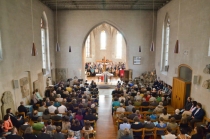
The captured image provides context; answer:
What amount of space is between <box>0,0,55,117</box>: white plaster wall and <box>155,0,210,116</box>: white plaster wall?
9.29 m

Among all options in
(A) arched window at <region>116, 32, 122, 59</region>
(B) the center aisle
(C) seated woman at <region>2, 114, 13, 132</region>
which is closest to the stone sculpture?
(C) seated woman at <region>2, 114, 13, 132</region>

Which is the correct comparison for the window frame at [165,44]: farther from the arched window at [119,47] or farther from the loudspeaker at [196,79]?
the arched window at [119,47]

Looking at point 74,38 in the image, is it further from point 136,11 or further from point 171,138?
Answer: point 171,138

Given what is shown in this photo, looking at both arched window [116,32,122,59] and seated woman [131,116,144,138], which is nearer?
seated woman [131,116,144,138]

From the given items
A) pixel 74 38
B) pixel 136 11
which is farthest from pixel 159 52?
pixel 74 38

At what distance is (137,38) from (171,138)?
13.2 meters

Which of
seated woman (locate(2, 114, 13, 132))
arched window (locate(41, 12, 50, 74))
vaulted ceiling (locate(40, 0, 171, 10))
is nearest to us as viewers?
seated woman (locate(2, 114, 13, 132))

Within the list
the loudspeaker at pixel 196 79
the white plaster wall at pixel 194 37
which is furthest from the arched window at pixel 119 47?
the loudspeaker at pixel 196 79

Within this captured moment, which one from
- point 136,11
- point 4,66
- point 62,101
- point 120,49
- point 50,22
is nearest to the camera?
point 4,66

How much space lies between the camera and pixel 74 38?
701 inches

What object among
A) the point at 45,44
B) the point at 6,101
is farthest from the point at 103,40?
the point at 6,101

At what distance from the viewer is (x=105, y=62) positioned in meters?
22.6

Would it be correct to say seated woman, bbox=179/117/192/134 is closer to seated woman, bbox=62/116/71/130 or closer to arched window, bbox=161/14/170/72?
seated woman, bbox=62/116/71/130

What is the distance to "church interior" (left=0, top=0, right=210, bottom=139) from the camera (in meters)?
8.88
